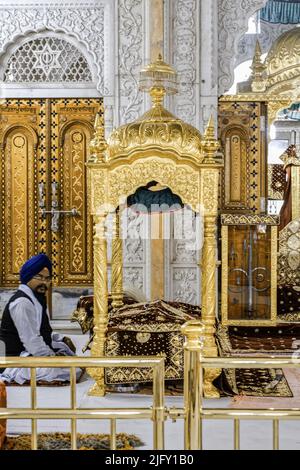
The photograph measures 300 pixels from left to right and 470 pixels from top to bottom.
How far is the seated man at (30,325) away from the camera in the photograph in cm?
416

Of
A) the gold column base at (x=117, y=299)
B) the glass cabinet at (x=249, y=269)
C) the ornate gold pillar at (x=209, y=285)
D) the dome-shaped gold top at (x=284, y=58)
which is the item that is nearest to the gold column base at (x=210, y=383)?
the ornate gold pillar at (x=209, y=285)

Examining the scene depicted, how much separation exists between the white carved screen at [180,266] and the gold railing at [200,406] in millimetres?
3982

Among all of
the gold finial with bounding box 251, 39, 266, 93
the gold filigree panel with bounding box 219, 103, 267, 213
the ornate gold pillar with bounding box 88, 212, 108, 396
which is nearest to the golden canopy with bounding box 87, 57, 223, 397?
the ornate gold pillar with bounding box 88, 212, 108, 396

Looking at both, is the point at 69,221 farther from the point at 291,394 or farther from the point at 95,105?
the point at 291,394

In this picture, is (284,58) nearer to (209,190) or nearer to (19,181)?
(19,181)

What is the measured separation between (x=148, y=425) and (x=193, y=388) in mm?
1081

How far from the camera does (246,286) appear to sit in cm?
612

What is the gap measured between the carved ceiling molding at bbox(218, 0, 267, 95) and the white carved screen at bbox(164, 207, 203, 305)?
1.26 meters

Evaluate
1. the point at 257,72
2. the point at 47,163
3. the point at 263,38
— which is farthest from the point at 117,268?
Result: the point at 263,38

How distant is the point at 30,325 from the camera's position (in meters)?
4.23

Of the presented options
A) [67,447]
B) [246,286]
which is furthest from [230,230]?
[67,447]

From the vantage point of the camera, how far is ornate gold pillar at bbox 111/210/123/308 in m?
Answer: 5.30

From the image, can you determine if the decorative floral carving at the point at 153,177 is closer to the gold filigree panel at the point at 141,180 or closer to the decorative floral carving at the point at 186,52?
the gold filigree panel at the point at 141,180

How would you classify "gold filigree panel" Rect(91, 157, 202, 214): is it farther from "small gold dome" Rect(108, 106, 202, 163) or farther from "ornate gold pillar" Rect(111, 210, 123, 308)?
"ornate gold pillar" Rect(111, 210, 123, 308)
